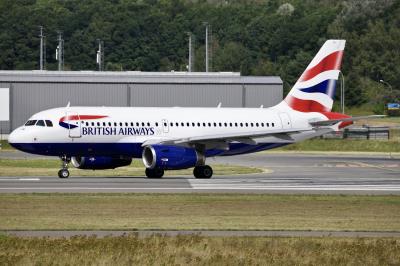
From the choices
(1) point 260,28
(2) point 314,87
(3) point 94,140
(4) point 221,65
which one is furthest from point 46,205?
(1) point 260,28

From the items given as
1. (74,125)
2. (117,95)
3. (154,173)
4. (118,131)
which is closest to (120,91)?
(117,95)

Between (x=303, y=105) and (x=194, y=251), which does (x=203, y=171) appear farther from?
(x=194, y=251)

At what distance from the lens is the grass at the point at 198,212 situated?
32.4 metres

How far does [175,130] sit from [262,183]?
7872 mm

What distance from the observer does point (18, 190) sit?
146 feet

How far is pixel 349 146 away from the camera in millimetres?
94625

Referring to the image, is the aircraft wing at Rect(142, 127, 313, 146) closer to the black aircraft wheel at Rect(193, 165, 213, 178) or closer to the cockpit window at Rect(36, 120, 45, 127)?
the black aircraft wheel at Rect(193, 165, 213, 178)

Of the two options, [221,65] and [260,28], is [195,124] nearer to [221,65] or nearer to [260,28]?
[221,65]

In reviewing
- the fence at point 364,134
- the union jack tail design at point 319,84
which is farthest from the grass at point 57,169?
the fence at point 364,134

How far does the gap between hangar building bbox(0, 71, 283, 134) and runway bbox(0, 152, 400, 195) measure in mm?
38160

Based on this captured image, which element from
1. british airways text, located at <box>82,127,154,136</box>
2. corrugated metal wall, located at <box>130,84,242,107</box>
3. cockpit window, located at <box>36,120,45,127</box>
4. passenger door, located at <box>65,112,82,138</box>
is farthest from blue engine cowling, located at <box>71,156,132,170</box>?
corrugated metal wall, located at <box>130,84,242,107</box>

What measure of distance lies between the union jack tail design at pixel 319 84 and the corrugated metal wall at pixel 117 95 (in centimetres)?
4305

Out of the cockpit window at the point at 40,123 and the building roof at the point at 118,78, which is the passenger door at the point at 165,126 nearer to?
the cockpit window at the point at 40,123

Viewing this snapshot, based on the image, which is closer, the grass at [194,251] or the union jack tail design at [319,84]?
the grass at [194,251]
